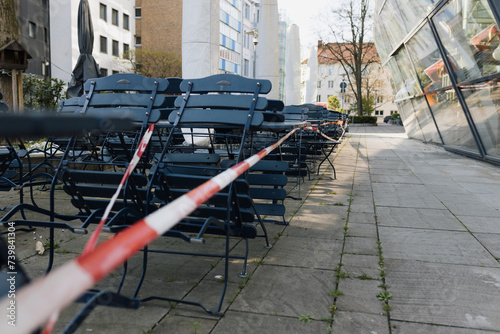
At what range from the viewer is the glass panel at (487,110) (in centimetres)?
1030

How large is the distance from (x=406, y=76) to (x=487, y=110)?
11.3 meters

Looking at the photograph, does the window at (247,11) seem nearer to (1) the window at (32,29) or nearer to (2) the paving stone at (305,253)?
(1) the window at (32,29)

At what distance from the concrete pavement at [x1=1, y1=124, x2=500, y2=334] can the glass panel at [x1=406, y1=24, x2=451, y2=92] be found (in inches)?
375

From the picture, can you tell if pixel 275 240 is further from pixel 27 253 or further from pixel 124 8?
pixel 124 8

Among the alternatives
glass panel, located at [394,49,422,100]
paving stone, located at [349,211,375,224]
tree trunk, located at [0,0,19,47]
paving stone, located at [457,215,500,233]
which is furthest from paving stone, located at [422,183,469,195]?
glass panel, located at [394,49,422,100]

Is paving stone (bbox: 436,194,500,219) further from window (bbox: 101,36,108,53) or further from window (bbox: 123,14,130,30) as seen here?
window (bbox: 123,14,130,30)

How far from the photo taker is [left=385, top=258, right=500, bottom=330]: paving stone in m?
2.71

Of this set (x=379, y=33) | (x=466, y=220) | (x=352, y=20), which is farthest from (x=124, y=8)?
(x=466, y=220)

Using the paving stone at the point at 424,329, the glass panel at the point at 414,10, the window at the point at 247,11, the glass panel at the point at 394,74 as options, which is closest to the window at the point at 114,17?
the window at the point at 247,11

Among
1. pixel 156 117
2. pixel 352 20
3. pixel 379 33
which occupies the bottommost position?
pixel 156 117

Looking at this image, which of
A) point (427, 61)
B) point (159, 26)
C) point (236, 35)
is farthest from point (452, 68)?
point (236, 35)

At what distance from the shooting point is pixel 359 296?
302 cm

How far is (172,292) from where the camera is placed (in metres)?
3.05

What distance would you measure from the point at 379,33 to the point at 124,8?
28.8 meters
